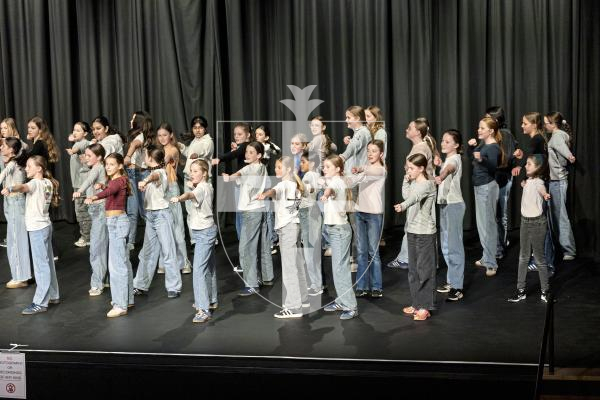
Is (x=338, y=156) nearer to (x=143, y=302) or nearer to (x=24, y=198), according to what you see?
(x=143, y=302)

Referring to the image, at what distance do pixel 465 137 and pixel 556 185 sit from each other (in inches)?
58.5

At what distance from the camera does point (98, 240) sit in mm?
6727

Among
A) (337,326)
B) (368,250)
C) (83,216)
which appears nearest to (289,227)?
(337,326)

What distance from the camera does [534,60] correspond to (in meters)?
8.50

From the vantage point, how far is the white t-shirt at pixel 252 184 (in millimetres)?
6305

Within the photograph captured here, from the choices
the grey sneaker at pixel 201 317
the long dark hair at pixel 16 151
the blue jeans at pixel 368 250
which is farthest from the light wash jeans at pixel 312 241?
the long dark hair at pixel 16 151

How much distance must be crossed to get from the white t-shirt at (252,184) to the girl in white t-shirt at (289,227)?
211 mm

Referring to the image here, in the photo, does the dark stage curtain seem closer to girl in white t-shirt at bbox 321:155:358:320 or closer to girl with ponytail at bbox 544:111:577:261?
girl with ponytail at bbox 544:111:577:261

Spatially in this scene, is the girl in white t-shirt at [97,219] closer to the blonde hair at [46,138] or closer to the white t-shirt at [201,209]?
the white t-shirt at [201,209]

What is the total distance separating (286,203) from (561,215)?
2.91 meters

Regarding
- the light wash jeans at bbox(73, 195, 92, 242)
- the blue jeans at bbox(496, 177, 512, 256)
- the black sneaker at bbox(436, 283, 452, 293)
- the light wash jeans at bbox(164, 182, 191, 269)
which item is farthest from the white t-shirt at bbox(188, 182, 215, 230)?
the blue jeans at bbox(496, 177, 512, 256)

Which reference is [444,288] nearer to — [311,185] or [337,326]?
[337,326]

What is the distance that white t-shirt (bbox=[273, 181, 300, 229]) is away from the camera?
5793 mm

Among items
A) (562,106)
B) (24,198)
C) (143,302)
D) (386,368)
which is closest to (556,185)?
(562,106)
